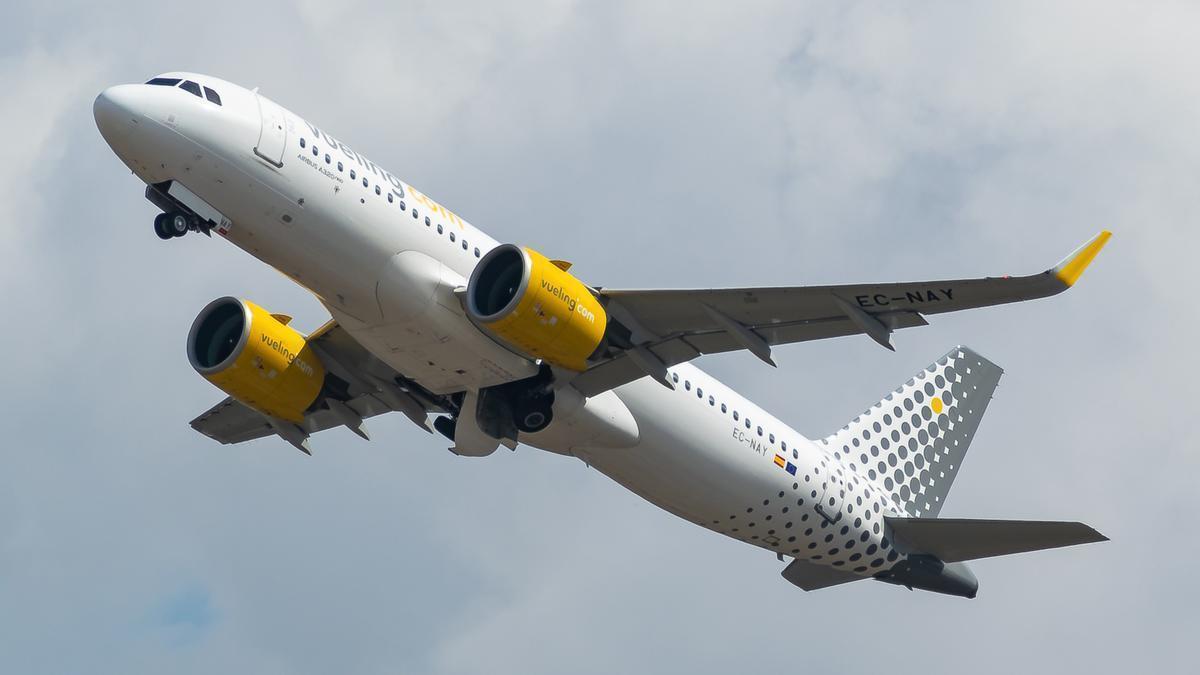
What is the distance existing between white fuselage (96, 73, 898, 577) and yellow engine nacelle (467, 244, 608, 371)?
3.22 ft

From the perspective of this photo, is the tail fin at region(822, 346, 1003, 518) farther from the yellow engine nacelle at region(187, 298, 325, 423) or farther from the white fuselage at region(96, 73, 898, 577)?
the yellow engine nacelle at region(187, 298, 325, 423)

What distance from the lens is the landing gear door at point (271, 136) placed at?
107 feet

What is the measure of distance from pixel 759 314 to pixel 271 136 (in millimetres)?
9912

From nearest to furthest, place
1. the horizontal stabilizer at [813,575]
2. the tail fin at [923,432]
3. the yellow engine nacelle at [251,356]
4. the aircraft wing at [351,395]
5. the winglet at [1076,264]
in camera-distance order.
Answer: the winglet at [1076,264]
the yellow engine nacelle at [251,356]
the aircraft wing at [351,395]
the horizontal stabilizer at [813,575]
the tail fin at [923,432]

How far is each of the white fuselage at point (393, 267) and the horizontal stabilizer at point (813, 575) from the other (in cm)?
294

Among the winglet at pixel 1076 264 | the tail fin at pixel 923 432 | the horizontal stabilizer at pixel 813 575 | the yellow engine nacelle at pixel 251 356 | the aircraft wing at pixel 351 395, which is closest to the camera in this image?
the winglet at pixel 1076 264

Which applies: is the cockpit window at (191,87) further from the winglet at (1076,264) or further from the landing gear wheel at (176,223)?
the winglet at (1076,264)

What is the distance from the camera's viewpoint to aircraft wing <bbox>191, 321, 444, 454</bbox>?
128 feet

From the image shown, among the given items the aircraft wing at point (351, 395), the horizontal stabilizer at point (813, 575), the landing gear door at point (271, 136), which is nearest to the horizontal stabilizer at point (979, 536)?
the horizontal stabilizer at point (813, 575)

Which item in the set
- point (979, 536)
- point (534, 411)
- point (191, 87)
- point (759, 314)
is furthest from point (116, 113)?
point (979, 536)

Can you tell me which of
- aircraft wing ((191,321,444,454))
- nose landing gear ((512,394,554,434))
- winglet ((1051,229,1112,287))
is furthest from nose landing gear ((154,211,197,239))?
winglet ((1051,229,1112,287))

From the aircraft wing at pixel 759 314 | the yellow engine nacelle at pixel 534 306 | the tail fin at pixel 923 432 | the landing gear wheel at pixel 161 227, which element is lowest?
the landing gear wheel at pixel 161 227

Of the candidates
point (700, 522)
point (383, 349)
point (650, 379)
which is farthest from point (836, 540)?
point (383, 349)

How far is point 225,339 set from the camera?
38.4 meters
